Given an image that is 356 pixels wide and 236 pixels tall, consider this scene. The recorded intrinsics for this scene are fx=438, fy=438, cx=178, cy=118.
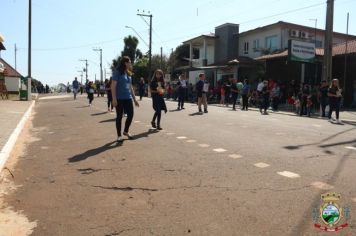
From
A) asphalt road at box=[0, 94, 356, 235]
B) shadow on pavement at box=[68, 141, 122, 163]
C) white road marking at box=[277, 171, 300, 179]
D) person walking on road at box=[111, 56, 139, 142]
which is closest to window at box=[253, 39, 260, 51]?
asphalt road at box=[0, 94, 356, 235]

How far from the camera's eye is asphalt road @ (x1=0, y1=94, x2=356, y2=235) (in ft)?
13.9

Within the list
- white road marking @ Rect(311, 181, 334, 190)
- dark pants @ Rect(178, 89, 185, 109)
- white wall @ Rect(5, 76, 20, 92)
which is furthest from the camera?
white wall @ Rect(5, 76, 20, 92)

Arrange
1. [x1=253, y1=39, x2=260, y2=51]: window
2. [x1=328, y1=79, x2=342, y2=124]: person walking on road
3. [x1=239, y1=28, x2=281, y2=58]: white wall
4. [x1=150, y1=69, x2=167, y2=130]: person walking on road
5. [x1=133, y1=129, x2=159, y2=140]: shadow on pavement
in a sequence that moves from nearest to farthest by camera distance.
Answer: [x1=133, y1=129, x2=159, y2=140]: shadow on pavement → [x1=150, y1=69, x2=167, y2=130]: person walking on road → [x1=328, y1=79, x2=342, y2=124]: person walking on road → [x1=239, y1=28, x2=281, y2=58]: white wall → [x1=253, y1=39, x2=260, y2=51]: window

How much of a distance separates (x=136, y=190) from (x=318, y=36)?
37125 mm

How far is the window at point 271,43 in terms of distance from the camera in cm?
3672

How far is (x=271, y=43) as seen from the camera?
3728 centimetres

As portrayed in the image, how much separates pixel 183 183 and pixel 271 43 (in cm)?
3332

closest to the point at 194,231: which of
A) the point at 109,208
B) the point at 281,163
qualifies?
the point at 109,208

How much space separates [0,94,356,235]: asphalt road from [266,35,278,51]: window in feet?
90.8

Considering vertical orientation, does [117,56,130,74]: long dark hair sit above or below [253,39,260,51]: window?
below

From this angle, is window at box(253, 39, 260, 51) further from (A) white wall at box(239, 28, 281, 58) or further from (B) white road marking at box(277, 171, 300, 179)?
(B) white road marking at box(277, 171, 300, 179)

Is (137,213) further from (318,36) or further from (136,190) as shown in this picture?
(318,36)

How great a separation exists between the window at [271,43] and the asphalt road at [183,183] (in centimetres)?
2767

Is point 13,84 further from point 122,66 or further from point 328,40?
point 122,66
